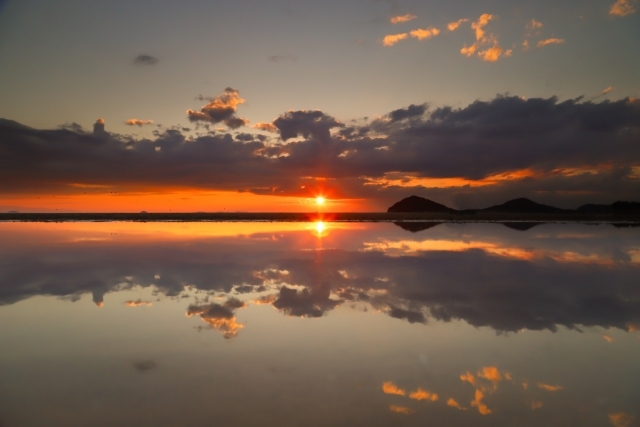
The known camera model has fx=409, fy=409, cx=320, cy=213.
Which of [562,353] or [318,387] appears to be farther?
[562,353]

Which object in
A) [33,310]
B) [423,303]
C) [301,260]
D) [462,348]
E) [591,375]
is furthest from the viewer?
[301,260]

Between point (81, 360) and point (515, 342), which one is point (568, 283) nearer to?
point (515, 342)

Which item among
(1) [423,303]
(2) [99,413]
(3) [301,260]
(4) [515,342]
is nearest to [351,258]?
(3) [301,260]

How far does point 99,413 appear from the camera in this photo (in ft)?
20.4

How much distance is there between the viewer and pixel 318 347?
355 inches

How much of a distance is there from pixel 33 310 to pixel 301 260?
1236 centimetres

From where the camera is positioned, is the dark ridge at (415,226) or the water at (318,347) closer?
the water at (318,347)

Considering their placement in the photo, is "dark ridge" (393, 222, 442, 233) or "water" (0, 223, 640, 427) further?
"dark ridge" (393, 222, 442, 233)

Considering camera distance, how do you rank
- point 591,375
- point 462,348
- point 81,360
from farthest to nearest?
point 462,348 → point 81,360 → point 591,375

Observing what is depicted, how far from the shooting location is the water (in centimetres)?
639

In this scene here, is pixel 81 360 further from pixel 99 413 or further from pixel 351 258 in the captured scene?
pixel 351 258

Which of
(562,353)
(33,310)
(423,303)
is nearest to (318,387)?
(562,353)

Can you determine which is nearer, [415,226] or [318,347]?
[318,347]

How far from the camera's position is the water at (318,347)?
6.39 m
